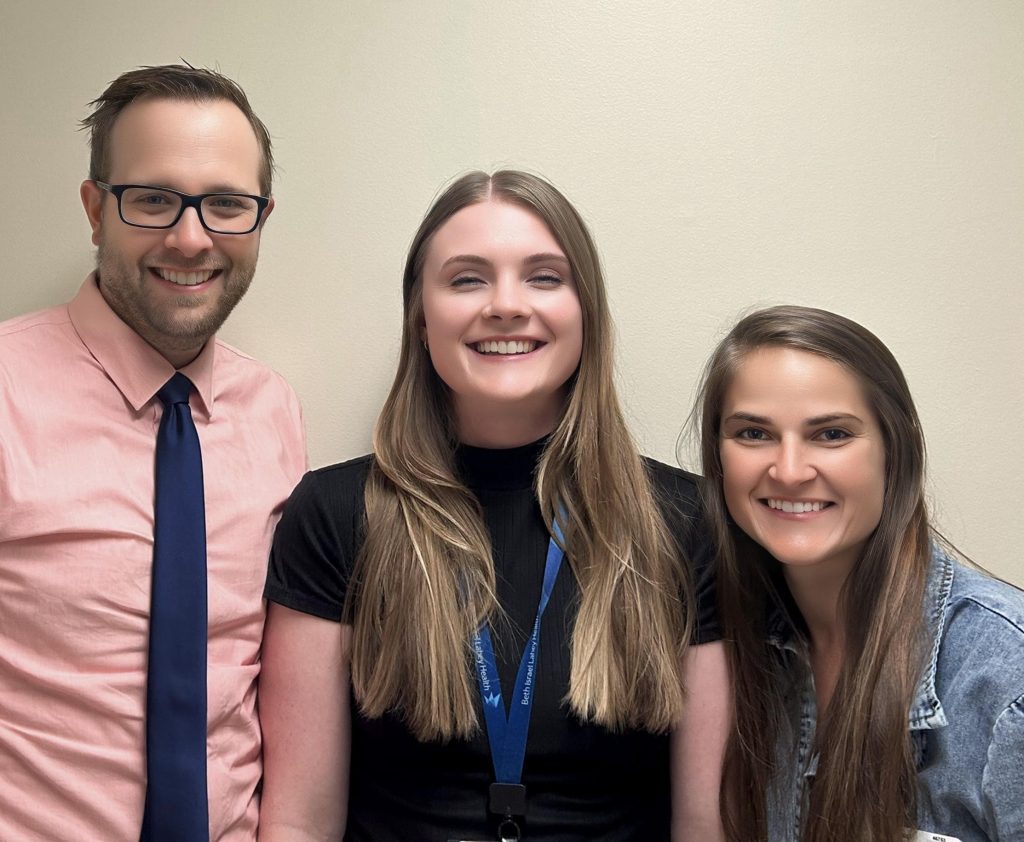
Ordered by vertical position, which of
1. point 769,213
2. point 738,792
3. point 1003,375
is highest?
point 769,213

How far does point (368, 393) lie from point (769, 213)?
99 centimetres

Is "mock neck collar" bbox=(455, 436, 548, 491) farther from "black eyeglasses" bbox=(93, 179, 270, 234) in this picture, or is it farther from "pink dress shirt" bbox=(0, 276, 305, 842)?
"black eyeglasses" bbox=(93, 179, 270, 234)

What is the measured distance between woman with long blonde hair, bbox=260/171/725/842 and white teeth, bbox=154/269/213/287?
0.39m

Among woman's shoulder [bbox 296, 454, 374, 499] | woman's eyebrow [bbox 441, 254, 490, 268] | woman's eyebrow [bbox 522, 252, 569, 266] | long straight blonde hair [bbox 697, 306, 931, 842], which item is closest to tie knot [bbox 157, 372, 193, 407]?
woman's shoulder [bbox 296, 454, 374, 499]

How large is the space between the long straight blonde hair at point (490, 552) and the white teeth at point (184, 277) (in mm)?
377

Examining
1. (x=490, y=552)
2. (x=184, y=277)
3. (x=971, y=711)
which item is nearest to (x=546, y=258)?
(x=490, y=552)

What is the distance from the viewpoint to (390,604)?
1696mm

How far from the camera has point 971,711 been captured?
1.47m

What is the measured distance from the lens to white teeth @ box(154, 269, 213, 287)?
1.70 m

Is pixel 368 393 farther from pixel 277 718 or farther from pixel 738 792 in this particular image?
pixel 738 792

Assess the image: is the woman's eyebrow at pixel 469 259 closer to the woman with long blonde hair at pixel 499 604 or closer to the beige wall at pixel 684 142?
the woman with long blonde hair at pixel 499 604

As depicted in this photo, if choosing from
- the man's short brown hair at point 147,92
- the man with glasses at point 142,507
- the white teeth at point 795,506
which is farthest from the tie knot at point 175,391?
the white teeth at point 795,506

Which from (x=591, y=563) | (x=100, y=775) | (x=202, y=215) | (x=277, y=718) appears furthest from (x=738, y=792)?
(x=202, y=215)

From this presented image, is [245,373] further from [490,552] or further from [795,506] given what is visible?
[795,506]
